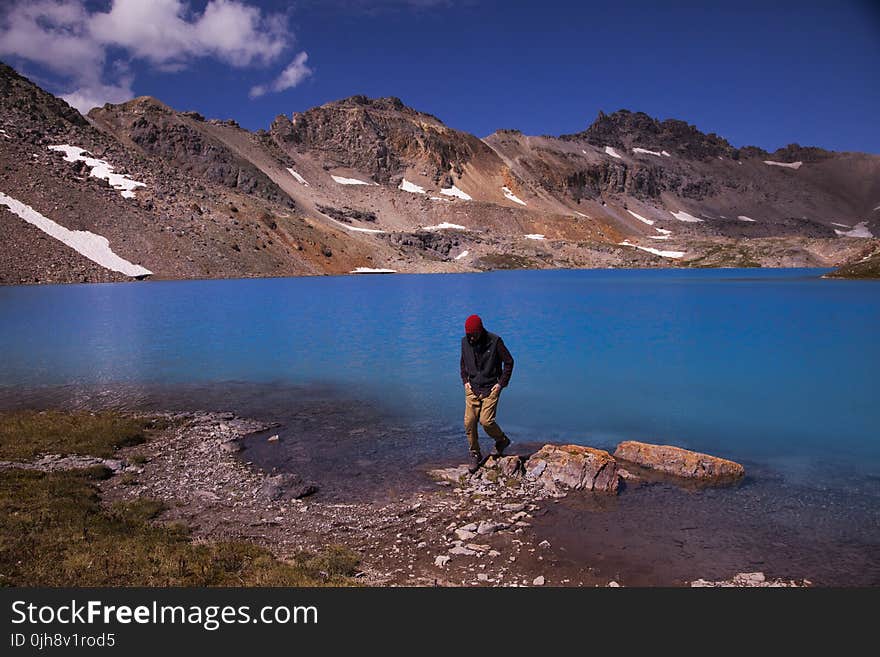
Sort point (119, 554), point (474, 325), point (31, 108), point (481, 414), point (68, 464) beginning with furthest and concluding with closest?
1. point (31, 108)
2. point (68, 464)
3. point (481, 414)
4. point (474, 325)
5. point (119, 554)

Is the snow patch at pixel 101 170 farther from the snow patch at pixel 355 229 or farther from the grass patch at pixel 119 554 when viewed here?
the grass patch at pixel 119 554

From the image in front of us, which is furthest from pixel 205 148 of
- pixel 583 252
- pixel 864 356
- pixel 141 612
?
pixel 141 612

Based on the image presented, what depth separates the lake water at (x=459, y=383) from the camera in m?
16.5

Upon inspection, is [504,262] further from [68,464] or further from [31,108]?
[68,464]

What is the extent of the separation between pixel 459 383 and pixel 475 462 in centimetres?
1044

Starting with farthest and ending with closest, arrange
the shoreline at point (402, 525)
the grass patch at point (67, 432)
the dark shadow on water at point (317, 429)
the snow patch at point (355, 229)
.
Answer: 1. the snow patch at point (355, 229)
2. the grass patch at point (67, 432)
3. the dark shadow on water at point (317, 429)
4. the shoreline at point (402, 525)

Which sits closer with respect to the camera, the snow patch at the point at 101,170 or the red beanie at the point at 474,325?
the red beanie at the point at 474,325

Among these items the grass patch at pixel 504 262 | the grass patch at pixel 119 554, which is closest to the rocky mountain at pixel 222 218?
the grass patch at pixel 504 262

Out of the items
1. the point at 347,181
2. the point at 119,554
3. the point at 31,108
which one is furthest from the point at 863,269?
the point at 31,108

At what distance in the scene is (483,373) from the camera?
42.1 feet

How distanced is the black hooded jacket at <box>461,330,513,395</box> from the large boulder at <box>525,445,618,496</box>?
1999 mm

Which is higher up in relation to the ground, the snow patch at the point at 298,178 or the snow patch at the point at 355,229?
the snow patch at the point at 298,178

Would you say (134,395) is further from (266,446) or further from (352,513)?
(352,513)

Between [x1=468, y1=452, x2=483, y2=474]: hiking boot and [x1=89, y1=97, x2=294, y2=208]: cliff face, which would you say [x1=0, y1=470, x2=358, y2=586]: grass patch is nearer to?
[x1=468, y1=452, x2=483, y2=474]: hiking boot
